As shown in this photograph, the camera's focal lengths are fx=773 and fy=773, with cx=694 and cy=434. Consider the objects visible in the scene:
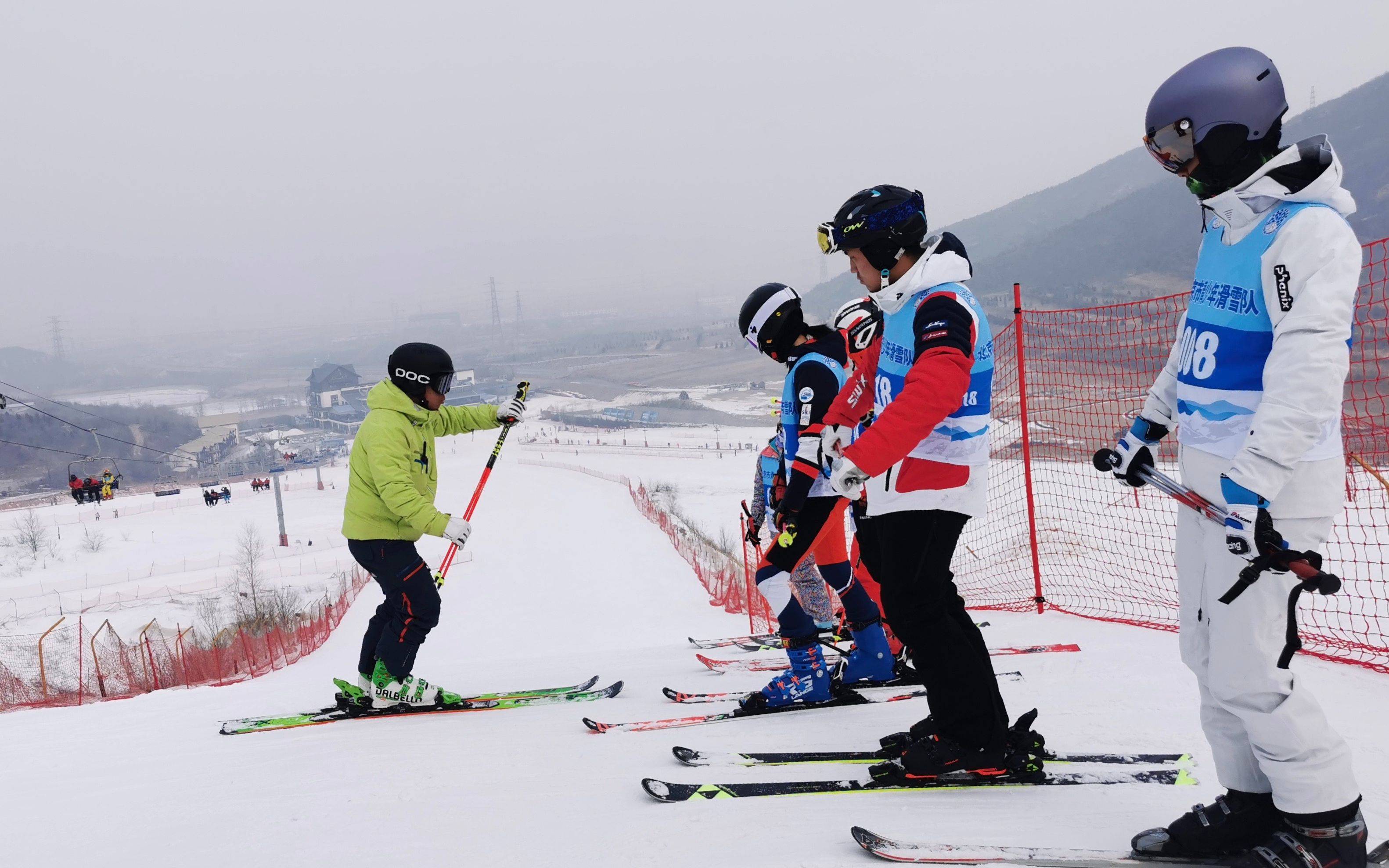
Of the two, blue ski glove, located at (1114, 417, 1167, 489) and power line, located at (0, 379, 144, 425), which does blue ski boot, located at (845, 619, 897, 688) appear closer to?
blue ski glove, located at (1114, 417, 1167, 489)

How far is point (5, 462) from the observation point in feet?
324

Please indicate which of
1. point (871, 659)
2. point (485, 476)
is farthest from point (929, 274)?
point (485, 476)

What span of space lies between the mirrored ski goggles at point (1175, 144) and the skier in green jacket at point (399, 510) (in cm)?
346

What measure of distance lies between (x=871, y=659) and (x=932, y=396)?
2.16m

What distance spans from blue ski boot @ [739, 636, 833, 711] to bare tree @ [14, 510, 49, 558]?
37.6 m

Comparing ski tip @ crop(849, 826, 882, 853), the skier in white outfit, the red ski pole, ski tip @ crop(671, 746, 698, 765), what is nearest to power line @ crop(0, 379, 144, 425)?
the red ski pole

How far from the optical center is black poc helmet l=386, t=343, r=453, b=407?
4383 millimetres

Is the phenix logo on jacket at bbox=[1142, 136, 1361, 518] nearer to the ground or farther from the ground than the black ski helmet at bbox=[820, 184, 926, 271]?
nearer to the ground

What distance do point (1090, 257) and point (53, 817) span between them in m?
139

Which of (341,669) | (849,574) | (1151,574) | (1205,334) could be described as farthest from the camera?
(341,669)

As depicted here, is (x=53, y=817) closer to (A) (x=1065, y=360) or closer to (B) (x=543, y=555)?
(A) (x=1065, y=360)

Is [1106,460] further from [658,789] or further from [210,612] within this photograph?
[210,612]

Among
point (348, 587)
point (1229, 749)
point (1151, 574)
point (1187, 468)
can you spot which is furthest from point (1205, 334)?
point (348, 587)

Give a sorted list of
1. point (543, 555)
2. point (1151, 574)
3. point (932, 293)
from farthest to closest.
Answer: point (543, 555) → point (1151, 574) → point (932, 293)
